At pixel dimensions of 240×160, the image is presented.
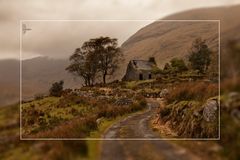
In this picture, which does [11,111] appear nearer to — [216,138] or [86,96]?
[216,138]

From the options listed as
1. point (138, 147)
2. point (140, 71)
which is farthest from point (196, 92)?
point (140, 71)

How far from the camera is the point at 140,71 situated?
57.5 meters

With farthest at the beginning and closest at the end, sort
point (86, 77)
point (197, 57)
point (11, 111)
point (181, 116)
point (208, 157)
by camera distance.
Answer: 1. point (197, 57)
2. point (86, 77)
3. point (11, 111)
4. point (181, 116)
5. point (208, 157)

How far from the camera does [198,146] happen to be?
20109mm

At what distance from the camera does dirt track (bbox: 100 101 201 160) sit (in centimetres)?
1902

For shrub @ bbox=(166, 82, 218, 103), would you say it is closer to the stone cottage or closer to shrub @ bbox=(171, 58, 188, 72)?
shrub @ bbox=(171, 58, 188, 72)

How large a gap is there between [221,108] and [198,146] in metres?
2.46

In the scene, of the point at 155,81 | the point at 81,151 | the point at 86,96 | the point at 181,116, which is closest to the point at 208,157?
the point at 81,151

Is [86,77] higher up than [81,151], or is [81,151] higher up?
[86,77]

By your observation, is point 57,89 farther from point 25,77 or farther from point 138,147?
point 138,147

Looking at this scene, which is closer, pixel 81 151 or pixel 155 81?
pixel 81 151

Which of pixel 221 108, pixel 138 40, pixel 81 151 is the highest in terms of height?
pixel 138 40

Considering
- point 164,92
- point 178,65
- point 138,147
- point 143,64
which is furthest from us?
point 143,64

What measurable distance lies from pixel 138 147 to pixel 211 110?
4644 mm
